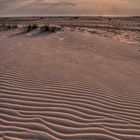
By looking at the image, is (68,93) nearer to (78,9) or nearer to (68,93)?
(68,93)

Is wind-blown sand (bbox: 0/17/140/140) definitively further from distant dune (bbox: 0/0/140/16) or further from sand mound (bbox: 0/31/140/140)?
distant dune (bbox: 0/0/140/16)

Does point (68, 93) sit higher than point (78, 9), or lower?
lower

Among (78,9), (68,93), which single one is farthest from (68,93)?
(78,9)

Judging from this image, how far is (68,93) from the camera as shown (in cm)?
544

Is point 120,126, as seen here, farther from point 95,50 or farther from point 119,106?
point 95,50

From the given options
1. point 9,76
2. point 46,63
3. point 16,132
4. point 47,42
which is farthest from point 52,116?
point 47,42

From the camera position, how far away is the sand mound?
4.18m

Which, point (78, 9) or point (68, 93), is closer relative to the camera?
point (68, 93)

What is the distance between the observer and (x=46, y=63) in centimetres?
741

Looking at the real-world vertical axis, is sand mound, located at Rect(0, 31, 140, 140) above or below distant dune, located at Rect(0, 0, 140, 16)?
below

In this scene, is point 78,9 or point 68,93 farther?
point 78,9

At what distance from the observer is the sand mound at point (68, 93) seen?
165 inches

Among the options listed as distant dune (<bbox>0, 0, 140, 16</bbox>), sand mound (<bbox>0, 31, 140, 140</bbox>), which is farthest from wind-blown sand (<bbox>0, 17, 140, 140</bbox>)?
distant dune (<bbox>0, 0, 140, 16</bbox>)

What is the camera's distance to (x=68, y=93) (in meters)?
5.44
